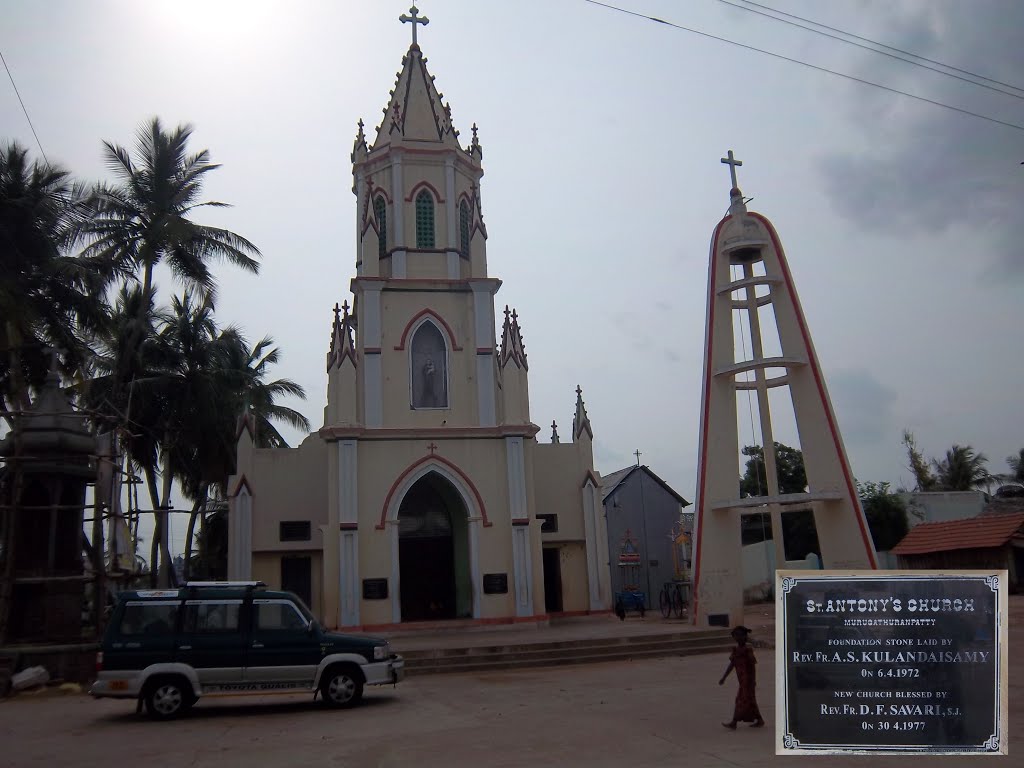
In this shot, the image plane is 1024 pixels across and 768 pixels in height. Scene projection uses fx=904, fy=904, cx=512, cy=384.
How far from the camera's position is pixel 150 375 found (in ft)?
98.9

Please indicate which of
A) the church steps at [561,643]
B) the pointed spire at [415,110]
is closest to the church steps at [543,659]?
the church steps at [561,643]

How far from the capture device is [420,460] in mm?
24094

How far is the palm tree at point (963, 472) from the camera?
52250mm

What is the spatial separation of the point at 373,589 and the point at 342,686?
419 inches

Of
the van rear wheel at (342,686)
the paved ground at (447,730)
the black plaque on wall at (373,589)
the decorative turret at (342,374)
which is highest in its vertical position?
the decorative turret at (342,374)

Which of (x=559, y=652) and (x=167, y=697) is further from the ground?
(x=167, y=697)

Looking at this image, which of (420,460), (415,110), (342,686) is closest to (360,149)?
(415,110)

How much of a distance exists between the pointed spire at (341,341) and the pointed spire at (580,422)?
26.8ft

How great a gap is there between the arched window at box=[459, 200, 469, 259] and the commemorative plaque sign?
2200 centimetres

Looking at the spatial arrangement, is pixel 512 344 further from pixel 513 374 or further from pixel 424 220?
pixel 424 220

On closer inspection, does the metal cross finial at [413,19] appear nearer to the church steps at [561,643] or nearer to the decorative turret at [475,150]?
the decorative turret at [475,150]

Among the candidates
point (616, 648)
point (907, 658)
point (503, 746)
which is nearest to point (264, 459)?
point (616, 648)

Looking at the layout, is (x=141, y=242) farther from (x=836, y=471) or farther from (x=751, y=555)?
(x=751, y=555)

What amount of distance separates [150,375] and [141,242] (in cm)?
575
